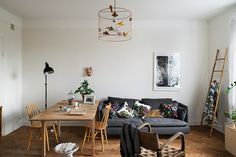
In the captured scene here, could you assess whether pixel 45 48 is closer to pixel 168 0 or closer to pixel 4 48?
pixel 4 48

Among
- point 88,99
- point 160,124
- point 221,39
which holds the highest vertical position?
point 221,39

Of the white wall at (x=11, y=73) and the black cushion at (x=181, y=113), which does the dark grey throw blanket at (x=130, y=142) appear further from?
the white wall at (x=11, y=73)

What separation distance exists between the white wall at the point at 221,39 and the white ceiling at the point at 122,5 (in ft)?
0.63

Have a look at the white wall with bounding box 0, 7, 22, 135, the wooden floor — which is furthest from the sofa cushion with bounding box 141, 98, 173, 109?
the white wall with bounding box 0, 7, 22, 135

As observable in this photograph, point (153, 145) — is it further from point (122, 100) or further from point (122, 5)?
point (122, 5)

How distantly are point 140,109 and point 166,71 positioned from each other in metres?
1.34

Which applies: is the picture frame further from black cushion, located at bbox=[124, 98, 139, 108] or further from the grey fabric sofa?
black cushion, located at bbox=[124, 98, 139, 108]

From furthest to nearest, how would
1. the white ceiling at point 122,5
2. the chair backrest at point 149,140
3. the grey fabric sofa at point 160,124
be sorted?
the grey fabric sofa at point 160,124
the white ceiling at point 122,5
the chair backrest at point 149,140

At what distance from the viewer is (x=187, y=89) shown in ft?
18.3

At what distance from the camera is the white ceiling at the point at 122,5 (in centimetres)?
416

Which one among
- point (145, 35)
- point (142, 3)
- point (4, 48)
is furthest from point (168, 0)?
point (4, 48)

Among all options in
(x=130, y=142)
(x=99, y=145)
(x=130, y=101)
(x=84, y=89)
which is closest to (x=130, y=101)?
(x=130, y=101)

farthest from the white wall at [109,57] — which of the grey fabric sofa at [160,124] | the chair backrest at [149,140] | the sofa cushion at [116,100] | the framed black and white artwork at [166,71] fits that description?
the chair backrest at [149,140]

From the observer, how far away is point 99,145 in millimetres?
4059
